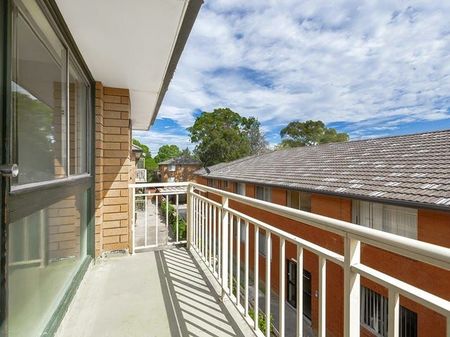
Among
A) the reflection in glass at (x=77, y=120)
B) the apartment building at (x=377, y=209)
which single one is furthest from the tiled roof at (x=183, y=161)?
the reflection in glass at (x=77, y=120)

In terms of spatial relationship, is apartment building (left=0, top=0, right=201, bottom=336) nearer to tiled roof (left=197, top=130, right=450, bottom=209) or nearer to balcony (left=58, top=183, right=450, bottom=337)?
balcony (left=58, top=183, right=450, bottom=337)

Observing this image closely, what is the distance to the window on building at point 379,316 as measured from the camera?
18.5ft

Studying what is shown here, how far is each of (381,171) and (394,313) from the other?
8.91m

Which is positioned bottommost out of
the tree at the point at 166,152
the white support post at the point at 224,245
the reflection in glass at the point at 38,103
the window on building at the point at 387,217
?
the window on building at the point at 387,217

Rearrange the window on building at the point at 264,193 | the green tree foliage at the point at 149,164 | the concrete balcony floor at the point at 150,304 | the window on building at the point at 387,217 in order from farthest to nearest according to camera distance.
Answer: the green tree foliage at the point at 149,164 < the window on building at the point at 264,193 < the window on building at the point at 387,217 < the concrete balcony floor at the point at 150,304

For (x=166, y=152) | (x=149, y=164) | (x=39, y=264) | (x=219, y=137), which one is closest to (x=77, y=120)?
(x=39, y=264)

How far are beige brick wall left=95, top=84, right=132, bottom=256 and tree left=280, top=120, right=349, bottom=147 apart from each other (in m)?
39.0

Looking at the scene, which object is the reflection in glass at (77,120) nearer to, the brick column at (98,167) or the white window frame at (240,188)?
the brick column at (98,167)

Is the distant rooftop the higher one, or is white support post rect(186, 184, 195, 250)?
the distant rooftop

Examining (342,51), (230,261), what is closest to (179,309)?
(230,261)

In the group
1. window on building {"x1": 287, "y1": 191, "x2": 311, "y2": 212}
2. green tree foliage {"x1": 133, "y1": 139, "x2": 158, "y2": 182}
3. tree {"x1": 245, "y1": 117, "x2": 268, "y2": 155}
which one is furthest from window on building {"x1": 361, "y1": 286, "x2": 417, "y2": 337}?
green tree foliage {"x1": 133, "y1": 139, "x2": 158, "y2": 182}

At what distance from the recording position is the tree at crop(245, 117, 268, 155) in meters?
37.9

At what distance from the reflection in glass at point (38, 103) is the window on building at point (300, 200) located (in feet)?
29.0

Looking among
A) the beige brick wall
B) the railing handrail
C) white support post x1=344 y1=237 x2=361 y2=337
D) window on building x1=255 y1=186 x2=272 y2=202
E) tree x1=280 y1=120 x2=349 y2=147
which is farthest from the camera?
tree x1=280 y1=120 x2=349 y2=147
